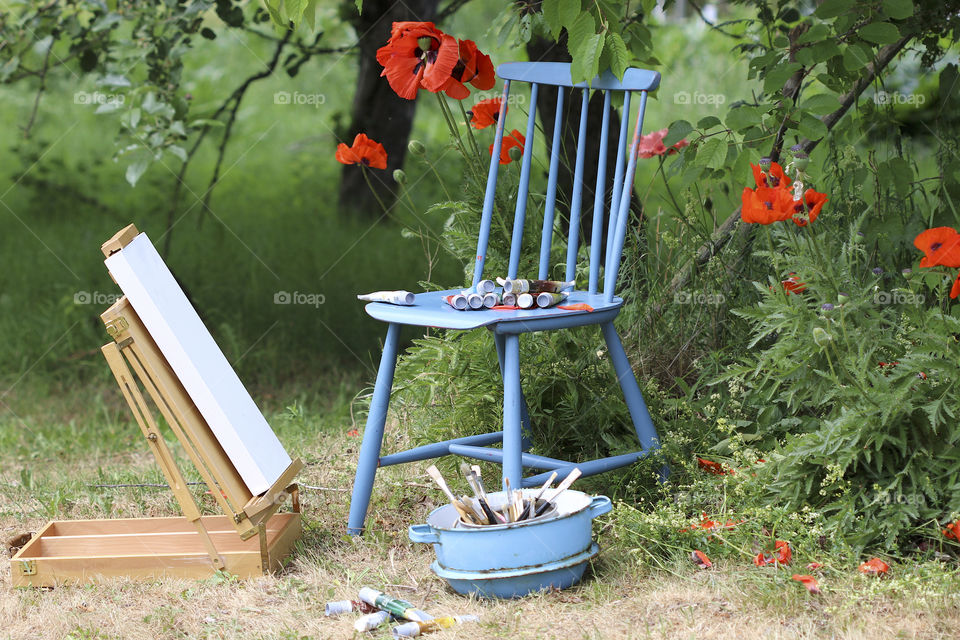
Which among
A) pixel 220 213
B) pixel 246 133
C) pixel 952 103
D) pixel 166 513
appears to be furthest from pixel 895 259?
pixel 246 133

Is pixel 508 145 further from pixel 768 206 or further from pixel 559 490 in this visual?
pixel 559 490

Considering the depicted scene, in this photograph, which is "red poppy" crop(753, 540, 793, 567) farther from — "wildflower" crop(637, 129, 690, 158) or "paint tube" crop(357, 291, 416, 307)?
"wildflower" crop(637, 129, 690, 158)

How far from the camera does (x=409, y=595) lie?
2.07m

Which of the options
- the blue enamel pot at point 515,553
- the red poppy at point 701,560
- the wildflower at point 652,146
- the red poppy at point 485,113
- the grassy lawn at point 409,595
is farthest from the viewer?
the wildflower at point 652,146

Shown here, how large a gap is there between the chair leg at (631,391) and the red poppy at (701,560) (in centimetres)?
39

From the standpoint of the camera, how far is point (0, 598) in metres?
2.17

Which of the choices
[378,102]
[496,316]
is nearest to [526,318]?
[496,316]

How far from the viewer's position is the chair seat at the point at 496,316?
6.82 ft

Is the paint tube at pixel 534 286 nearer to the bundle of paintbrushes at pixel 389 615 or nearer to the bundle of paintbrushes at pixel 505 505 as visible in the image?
the bundle of paintbrushes at pixel 505 505

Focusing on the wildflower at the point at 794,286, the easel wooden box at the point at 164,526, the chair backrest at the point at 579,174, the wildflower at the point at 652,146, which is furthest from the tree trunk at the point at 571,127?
the easel wooden box at the point at 164,526

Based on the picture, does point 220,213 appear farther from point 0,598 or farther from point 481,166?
point 0,598

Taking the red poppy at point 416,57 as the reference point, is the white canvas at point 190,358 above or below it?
below

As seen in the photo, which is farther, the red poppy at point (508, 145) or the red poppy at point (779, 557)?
the red poppy at point (508, 145)

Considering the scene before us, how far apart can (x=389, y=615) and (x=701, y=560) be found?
0.67 meters
